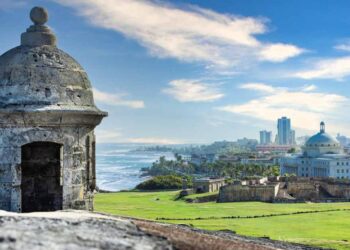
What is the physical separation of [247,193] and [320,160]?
51.9 meters

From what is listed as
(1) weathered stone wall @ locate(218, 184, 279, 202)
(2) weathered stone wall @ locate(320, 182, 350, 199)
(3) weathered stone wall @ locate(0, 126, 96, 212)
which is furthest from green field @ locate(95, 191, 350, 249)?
(3) weathered stone wall @ locate(0, 126, 96, 212)

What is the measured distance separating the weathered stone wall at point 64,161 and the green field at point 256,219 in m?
22.1

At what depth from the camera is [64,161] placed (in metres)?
8.89

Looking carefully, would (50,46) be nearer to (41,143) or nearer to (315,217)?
(41,143)

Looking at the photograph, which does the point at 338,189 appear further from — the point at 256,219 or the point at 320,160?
the point at 320,160

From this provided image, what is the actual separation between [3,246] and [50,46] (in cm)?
519

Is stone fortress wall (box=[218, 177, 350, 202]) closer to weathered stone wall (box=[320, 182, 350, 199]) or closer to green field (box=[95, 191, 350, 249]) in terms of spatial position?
weathered stone wall (box=[320, 182, 350, 199])

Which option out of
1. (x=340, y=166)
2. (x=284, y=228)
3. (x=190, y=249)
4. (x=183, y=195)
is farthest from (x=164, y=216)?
(x=340, y=166)

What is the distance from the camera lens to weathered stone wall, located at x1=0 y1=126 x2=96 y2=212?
8508 mm

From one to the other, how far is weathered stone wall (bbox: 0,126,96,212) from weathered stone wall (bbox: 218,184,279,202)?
197 ft

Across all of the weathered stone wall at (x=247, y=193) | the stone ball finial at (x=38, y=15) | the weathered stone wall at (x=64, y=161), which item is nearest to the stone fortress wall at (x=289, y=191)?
the weathered stone wall at (x=247, y=193)

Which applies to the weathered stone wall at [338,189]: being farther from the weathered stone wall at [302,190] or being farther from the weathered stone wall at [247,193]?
the weathered stone wall at [247,193]

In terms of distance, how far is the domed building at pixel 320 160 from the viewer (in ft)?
Answer: 377

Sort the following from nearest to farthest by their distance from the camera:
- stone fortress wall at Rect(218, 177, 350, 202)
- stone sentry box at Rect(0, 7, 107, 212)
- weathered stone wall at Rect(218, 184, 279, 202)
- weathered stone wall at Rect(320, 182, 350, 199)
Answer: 1. stone sentry box at Rect(0, 7, 107, 212)
2. weathered stone wall at Rect(218, 184, 279, 202)
3. stone fortress wall at Rect(218, 177, 350, 202)
4. weathered stone wall at Rect(320, 182, 350, 199)
